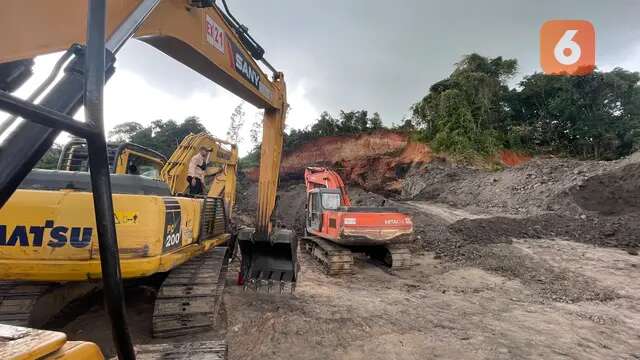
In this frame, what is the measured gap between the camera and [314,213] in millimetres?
9969

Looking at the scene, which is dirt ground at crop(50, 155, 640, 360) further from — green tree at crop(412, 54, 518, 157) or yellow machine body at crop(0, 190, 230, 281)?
green tree at crop(412, 54, 518, 157)

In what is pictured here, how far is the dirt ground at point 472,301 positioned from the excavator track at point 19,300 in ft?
2.27

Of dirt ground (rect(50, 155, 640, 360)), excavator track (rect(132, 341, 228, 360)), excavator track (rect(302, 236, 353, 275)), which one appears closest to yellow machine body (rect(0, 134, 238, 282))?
excavator track (rect(132, 341, 228, 360))

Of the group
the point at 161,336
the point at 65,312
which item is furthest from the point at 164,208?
the point at 65,312

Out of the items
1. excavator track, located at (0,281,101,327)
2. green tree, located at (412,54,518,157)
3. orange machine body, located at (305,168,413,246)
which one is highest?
green tree, located at (412,54,518,157)

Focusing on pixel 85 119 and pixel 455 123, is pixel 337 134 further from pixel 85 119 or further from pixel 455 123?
pixel 85 119

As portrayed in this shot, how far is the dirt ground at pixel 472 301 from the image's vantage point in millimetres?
3857

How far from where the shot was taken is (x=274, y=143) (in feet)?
17.2

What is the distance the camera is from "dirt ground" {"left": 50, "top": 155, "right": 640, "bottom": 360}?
12.7 feet

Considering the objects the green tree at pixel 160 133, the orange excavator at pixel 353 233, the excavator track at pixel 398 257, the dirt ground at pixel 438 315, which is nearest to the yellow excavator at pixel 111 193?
the dirt ground at pixel 438 315

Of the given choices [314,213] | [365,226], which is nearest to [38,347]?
[365,226]

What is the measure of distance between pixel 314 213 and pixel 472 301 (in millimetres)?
5032

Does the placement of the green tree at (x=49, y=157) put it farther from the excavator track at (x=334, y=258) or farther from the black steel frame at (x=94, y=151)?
the excavator track at (x=334, y=258)

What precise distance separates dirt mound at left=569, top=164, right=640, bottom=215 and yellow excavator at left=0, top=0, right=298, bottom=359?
12215 mm
